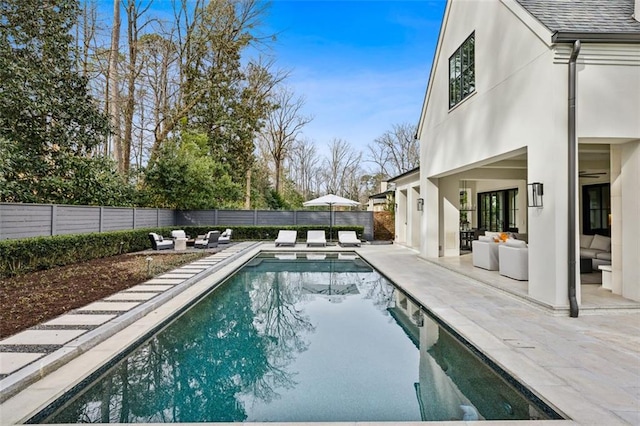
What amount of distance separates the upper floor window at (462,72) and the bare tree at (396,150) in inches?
990

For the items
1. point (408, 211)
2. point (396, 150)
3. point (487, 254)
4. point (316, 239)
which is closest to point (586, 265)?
point (487, 254)

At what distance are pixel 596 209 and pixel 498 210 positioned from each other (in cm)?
504

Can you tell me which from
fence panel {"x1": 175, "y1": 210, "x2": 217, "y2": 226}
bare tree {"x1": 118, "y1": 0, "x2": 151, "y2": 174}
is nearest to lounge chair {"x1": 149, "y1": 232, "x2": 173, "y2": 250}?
fence panel {"x1": 175, "y1": 210, "x2": 217, "y2": 226}

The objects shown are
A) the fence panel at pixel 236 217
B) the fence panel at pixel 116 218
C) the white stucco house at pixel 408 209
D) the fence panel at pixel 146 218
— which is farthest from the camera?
the fence panel at pixel 236 217

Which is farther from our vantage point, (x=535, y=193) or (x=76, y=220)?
(x=76, y=220)

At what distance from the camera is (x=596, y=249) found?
30.9ft

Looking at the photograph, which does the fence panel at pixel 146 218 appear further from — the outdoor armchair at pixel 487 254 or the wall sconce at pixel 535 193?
the wall sconce at pixel 535 193

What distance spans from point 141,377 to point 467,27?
32.0 ft

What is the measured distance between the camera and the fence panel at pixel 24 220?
841 centimetres

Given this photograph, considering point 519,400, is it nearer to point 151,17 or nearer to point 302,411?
point 302,411

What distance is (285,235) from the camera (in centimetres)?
1728

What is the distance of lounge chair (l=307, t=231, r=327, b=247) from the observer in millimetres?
17766

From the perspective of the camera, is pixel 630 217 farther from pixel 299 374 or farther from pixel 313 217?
pixel 313 217

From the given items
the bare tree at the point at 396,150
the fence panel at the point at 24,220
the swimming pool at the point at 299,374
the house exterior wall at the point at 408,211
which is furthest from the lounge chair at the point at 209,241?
the bare tree at the point at 396,150
